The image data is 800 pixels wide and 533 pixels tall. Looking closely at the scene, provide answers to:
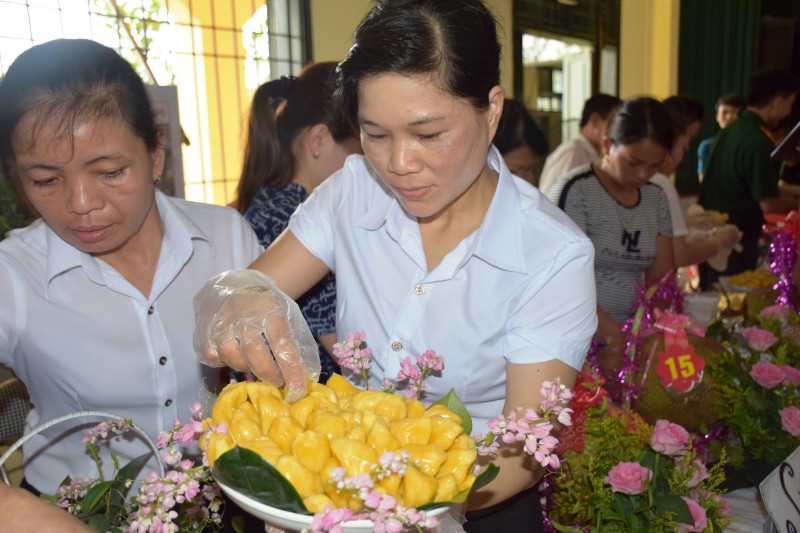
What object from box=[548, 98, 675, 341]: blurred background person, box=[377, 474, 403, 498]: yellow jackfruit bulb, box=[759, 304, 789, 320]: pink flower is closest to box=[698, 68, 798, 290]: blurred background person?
box=[548, 98, 675, 341]: blurred background person

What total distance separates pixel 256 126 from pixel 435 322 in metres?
1.13

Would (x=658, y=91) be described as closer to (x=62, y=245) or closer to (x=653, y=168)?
(x=653, y=168)

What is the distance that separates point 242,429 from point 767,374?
1170 mm

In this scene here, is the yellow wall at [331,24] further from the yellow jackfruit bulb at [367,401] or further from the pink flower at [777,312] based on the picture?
the yellow jackfruit bulb at [367,401]

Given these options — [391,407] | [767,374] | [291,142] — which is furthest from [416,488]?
[291,142]

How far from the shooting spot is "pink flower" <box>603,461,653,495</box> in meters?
→ 1.03

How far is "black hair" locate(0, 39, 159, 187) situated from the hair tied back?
2.69ft

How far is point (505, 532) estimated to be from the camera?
1205mm

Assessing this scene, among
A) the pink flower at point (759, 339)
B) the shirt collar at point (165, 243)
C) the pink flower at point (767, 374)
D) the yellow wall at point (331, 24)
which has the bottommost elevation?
the pink flower at point (767, 374)

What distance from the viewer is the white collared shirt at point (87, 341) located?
1231 mm

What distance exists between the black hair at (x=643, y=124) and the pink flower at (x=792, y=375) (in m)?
1.27

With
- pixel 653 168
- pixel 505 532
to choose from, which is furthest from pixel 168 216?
pixel 653 168

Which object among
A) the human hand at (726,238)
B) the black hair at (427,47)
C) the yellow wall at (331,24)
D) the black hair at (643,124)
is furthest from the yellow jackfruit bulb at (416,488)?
the yellow wall at (331,24)

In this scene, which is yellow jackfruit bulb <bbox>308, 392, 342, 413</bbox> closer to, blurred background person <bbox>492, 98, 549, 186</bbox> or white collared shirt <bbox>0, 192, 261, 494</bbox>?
white collared shirt <bbox>0, 192, 261, 494</bbox>
